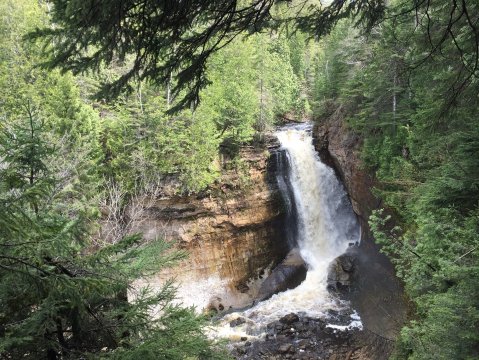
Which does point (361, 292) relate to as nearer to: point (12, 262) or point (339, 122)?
point (339, 122)

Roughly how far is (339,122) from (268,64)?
563 centimetres

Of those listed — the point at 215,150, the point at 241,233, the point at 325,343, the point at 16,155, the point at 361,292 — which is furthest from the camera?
the point at 241,233

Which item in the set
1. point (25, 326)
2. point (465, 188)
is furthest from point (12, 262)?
point (465, 188)

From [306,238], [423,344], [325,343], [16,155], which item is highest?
[16,155]

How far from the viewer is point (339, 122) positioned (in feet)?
71.3

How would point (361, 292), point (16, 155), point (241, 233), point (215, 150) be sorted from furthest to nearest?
point (241, 233) < point (215, 150) < point (361, 292) < point (16, 155)

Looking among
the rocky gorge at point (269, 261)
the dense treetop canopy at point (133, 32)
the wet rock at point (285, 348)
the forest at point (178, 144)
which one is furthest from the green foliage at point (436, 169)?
the wet rock at point (285, 348)

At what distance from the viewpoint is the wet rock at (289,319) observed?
1534 cm

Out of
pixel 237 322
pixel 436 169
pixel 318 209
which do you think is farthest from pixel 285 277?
pixel 436 169

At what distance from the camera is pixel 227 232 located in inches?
744

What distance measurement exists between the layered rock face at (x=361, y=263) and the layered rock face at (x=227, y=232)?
3983 millimetres

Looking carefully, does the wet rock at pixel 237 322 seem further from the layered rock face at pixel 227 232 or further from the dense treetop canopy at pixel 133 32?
the dense treetop canopy at pixel 133 32

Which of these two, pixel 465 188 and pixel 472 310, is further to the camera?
pixel 465 188

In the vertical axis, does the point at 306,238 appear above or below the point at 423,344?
below
